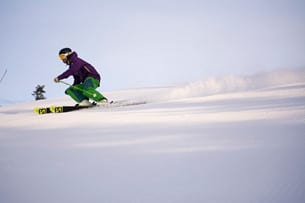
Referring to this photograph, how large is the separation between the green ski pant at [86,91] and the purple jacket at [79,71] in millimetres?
179

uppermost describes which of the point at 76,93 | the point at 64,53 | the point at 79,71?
the point at 64,53

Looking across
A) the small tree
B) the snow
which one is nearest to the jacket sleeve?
the snow

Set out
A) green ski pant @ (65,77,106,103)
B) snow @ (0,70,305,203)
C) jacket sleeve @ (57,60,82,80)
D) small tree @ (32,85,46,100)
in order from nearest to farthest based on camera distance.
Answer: snow @ (0,70,305,203) < jacket sleeve @ (57,60,82,80) < green ski pant @ (65,77,106,103) < small tree @ (32,85,46,100)

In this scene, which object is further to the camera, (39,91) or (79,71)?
(39,91)

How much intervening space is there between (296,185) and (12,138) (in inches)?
147

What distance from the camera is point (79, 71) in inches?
355

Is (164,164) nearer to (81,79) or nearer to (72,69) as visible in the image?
→ (72,69)

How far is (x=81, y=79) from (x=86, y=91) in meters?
0.46

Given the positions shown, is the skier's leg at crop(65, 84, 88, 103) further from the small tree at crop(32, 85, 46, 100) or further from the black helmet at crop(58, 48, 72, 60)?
the small tree at crop(32, 85, 46, 100)

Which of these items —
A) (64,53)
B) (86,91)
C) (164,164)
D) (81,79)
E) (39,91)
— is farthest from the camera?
(39,91)

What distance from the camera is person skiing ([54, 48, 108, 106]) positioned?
875 centimetres

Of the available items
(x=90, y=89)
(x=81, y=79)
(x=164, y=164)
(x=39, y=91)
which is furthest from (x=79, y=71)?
(x=39, y=91)

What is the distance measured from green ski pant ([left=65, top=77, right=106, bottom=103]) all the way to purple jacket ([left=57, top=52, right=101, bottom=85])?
7.1 inches

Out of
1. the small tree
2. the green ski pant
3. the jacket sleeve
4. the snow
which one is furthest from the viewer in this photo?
the small tree
